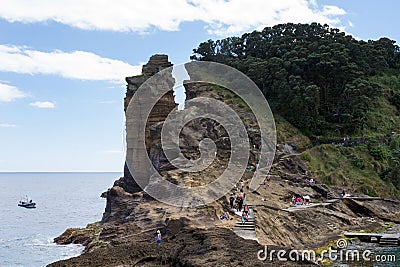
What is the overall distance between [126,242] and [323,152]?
28.5 metres

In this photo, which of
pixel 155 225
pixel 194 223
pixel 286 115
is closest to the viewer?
pixel 194 223

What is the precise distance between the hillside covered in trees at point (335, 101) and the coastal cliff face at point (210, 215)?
322 centimetres

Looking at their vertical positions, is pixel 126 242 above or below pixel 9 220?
above

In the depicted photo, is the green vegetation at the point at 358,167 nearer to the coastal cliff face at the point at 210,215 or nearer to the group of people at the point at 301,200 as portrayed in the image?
the coastal cliff face at the point at 210,215

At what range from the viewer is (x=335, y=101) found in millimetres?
57344

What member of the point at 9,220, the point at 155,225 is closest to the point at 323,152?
the point at 155,225

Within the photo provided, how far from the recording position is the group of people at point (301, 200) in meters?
38.7

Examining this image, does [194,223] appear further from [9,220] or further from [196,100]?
[9,220]

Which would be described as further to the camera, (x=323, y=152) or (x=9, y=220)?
(x=9, y=220)

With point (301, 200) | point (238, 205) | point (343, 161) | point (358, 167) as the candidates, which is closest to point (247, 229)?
point (238, 205)

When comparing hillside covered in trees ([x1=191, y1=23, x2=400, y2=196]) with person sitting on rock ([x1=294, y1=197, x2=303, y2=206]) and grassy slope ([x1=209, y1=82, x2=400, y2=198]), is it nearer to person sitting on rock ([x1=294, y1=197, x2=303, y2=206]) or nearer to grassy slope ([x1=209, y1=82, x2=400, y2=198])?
grassy slope ([x1=209, y1=82, x2=400, y2=198])

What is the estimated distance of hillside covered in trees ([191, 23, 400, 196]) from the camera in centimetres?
4944

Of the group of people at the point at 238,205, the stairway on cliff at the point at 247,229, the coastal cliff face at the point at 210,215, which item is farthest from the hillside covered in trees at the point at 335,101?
the stairway on cliff at the point at 247,229

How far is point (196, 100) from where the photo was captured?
165 ft
